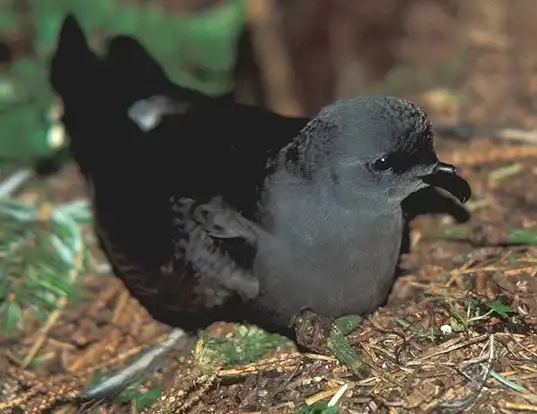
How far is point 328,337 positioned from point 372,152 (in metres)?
0.75

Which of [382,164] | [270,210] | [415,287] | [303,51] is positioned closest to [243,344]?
[270,210]

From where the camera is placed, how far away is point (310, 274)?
11.0 ft

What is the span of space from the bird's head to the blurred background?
1.64m

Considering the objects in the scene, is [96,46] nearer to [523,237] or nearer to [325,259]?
[325,259]

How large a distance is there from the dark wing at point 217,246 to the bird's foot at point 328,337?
28cm

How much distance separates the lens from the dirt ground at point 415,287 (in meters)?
3.02

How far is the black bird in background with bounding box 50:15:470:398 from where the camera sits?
322 cm

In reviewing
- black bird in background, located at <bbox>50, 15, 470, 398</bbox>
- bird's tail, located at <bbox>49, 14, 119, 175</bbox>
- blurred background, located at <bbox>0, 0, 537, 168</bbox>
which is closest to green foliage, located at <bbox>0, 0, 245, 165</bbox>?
blurred background, located at <bbox>0, 0, 537, 168</bbox>

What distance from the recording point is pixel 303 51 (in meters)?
5.92

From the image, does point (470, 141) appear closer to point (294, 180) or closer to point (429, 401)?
point (294, 180)

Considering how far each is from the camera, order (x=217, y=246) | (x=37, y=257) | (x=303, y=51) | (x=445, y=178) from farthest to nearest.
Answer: (x=303, y=51) < (x=37, y=257) < (x=217, y=246) < (x=445, y=178)

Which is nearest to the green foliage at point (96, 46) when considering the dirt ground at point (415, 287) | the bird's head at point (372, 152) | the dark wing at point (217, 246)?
the dirt ground at point (415, 287)

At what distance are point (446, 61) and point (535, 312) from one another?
2.86m

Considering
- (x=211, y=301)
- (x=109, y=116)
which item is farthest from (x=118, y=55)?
(x=211, y=301)
